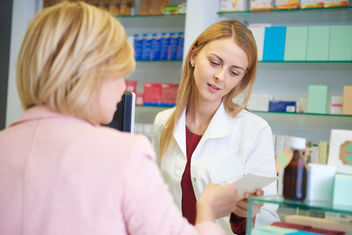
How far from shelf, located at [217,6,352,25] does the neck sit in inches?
76.9

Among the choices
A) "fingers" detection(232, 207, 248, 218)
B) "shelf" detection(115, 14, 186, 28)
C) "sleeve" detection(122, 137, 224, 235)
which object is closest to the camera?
"sleeve" detection(122, 137, 224, 235)

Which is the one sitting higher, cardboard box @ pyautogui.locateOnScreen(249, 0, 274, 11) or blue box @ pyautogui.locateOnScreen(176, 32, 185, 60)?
cardboard box @ pyautogui.locateOnScreen(249, 0, 274, 11)

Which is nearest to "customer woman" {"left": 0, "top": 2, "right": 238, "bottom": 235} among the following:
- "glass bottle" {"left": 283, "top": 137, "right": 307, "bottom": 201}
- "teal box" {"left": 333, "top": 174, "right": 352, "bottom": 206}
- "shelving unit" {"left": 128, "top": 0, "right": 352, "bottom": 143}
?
"glass bottle" {"left": 283, "top": 137, "right": 307, "bottom": 201}

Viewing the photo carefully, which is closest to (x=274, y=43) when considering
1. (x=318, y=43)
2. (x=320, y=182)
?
(x=318, y=43)

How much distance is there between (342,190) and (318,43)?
8.61ft

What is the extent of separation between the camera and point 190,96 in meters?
2.38

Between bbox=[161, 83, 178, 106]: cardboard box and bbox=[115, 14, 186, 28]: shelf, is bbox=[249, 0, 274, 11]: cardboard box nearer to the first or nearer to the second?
bbox=[115, 14, 186, 28]: shelf

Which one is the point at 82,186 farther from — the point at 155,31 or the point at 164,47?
the point at 155,31

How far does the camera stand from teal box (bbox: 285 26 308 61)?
11.8ft

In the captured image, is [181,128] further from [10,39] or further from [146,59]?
[10,39]

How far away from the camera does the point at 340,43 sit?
11.7 ft

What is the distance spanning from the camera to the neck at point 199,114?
7.55 feet

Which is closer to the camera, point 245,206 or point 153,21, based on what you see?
point 245,206

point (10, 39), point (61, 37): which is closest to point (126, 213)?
point (61, 37)
